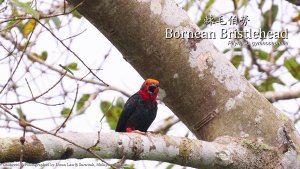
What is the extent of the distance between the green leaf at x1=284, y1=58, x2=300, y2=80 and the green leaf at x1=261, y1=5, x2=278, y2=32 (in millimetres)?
280

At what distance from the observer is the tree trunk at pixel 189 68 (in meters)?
2.86

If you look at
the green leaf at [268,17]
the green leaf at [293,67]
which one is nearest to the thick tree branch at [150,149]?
the green leaf at [293,67]

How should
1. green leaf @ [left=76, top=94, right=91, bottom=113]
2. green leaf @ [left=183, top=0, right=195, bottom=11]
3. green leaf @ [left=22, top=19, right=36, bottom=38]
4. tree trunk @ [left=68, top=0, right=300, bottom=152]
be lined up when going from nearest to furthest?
tree trunk @ [left=68, top=0, right=300, bottom=152], green leaf @ [left=22, top=19, right=36, bottom=38], green leaf @ [left=183, top=0, right=195, bottom=11], green leaf @ [left=76, top=94, right=91, bottom=113]

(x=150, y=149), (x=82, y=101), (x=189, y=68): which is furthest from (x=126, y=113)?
(x=150, y=149)

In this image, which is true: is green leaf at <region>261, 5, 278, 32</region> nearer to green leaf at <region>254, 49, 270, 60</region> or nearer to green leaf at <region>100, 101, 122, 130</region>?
green leaf at <region>254, 49, 270, 60</region>

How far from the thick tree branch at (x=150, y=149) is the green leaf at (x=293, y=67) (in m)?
1.73

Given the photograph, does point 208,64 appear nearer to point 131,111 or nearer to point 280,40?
point 131,111

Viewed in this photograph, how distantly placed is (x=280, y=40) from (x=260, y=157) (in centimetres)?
200

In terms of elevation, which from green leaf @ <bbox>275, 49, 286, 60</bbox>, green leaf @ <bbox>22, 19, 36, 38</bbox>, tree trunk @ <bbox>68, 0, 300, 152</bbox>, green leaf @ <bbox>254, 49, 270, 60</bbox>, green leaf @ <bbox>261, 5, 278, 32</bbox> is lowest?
tree trunk @ <bbox>68, 0, 300, 152</bbox>

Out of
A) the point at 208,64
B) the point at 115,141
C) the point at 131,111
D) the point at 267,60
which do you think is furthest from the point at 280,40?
the point at 115,141

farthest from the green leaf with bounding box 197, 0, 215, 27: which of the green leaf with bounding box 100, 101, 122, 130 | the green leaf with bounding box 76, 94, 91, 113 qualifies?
the green leaf with bounding box 76, 94, 91, 113

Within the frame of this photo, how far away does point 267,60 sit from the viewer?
4.73m

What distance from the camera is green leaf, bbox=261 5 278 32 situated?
443 centimetres

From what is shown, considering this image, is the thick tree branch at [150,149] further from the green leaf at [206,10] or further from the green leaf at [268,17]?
the green leaf at [206,10]
